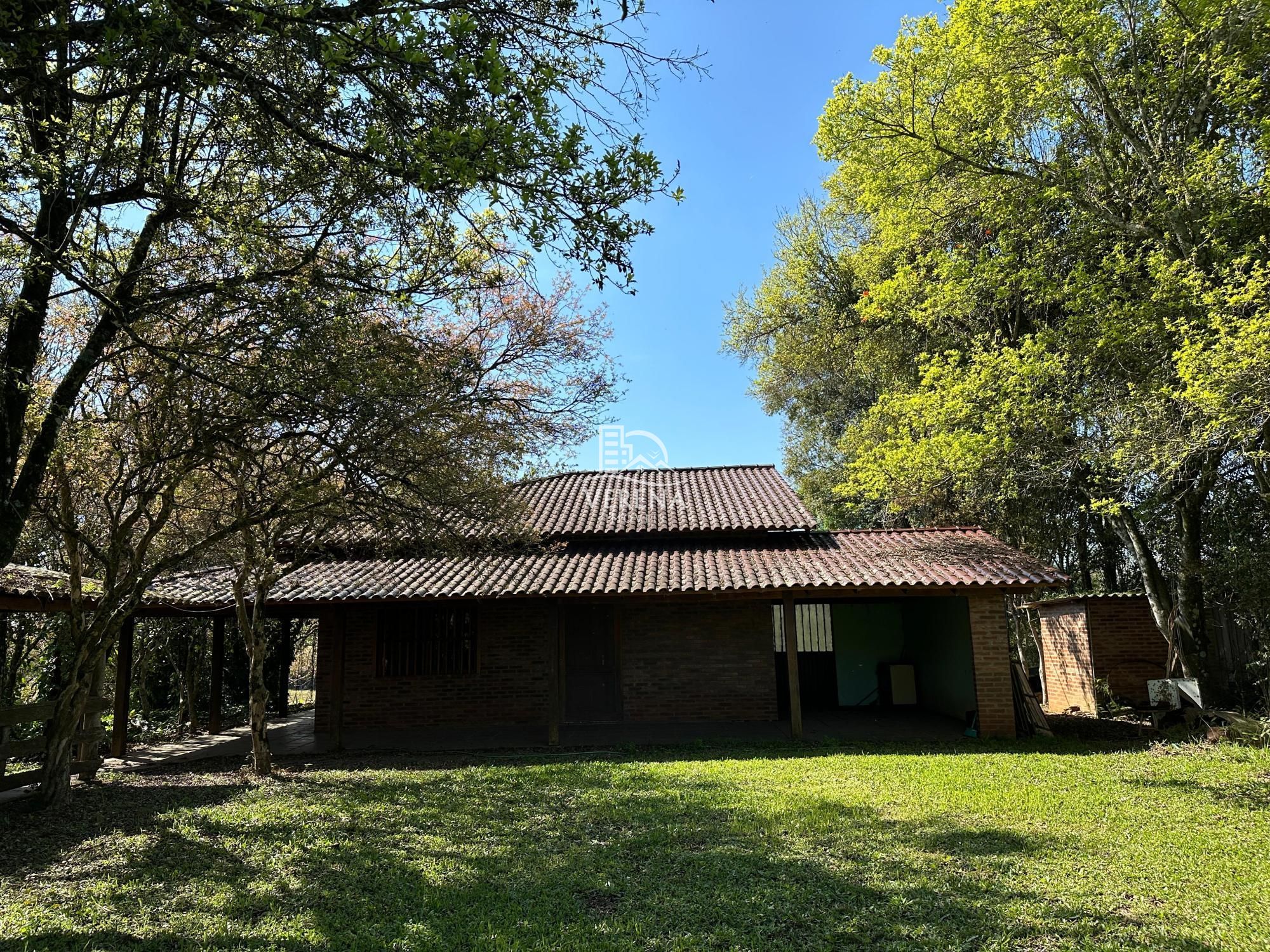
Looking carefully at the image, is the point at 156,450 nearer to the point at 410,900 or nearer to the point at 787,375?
the point at 410,900

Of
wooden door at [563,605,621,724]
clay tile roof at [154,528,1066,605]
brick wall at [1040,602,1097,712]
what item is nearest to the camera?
clay tile roof at [154,528,1066,605]

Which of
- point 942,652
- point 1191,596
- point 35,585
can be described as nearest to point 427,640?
point 35,585

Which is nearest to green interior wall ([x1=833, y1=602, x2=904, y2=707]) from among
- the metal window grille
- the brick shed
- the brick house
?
the metal window grille

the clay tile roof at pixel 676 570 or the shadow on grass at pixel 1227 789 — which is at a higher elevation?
the clay tile roof at pixel 676 570

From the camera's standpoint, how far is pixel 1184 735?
10.2 meters

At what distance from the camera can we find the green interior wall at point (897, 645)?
13.1 m

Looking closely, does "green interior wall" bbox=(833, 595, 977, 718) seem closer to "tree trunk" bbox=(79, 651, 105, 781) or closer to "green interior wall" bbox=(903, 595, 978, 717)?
"green interior wall" bbox=(903, 595, 978, 717)

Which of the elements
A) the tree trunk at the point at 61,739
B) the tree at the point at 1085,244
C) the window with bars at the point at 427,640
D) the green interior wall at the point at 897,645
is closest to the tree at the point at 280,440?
the tree trunk at the point at 61,739

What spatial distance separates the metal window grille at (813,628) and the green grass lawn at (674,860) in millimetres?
6518

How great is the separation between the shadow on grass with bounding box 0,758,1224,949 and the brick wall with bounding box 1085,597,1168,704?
9594 millimetres

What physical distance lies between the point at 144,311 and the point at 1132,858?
793 cm

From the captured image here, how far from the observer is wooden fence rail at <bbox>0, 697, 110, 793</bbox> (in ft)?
26.2

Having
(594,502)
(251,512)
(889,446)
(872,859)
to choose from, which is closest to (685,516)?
(594,502)

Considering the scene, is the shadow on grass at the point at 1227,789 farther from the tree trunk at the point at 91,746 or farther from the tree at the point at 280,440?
the tree trunk at the point at 91,746
